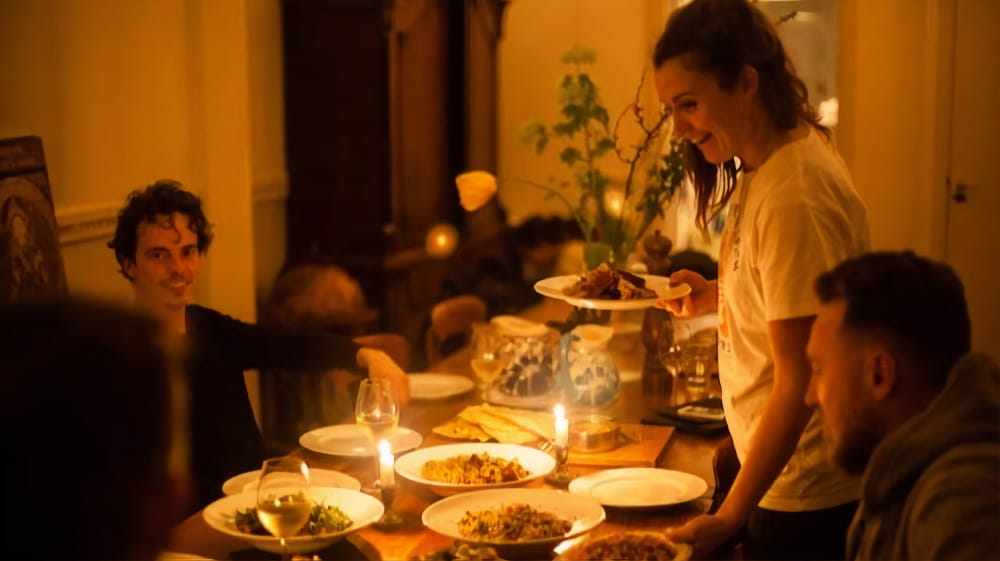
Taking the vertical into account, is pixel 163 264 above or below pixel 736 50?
below

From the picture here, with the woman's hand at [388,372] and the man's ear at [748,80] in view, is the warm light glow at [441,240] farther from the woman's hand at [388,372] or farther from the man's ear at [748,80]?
the man's ear at [748,80]

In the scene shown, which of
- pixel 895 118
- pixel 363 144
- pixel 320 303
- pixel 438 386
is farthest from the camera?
pixel 895 118

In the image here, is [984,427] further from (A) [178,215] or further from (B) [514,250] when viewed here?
(B) [514,250]

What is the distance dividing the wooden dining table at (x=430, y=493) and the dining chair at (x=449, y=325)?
2.17 ft

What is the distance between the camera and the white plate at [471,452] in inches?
83.7

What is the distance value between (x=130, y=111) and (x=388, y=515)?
1.91 metres

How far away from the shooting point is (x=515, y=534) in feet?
6.15

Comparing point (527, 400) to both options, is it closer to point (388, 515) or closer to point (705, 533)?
point (388, 515)

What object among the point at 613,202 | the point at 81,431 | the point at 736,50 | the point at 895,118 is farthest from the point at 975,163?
the point at 81,431

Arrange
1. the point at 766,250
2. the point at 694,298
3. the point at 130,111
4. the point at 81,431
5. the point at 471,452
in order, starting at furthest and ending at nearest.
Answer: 1. the point at 130,111
2. the point at 694,298
3. the point at 471,452
4. the point at 766,250
5. the point at 81,431

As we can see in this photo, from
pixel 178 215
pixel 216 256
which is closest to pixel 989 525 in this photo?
pixel 178 215

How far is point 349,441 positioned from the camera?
2.48m

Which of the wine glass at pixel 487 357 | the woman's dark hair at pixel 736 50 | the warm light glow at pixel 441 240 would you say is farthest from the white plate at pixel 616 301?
the warm light glow at pixel 441 240

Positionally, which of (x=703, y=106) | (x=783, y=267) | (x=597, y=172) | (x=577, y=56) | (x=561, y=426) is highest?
(x=577, y=56)
